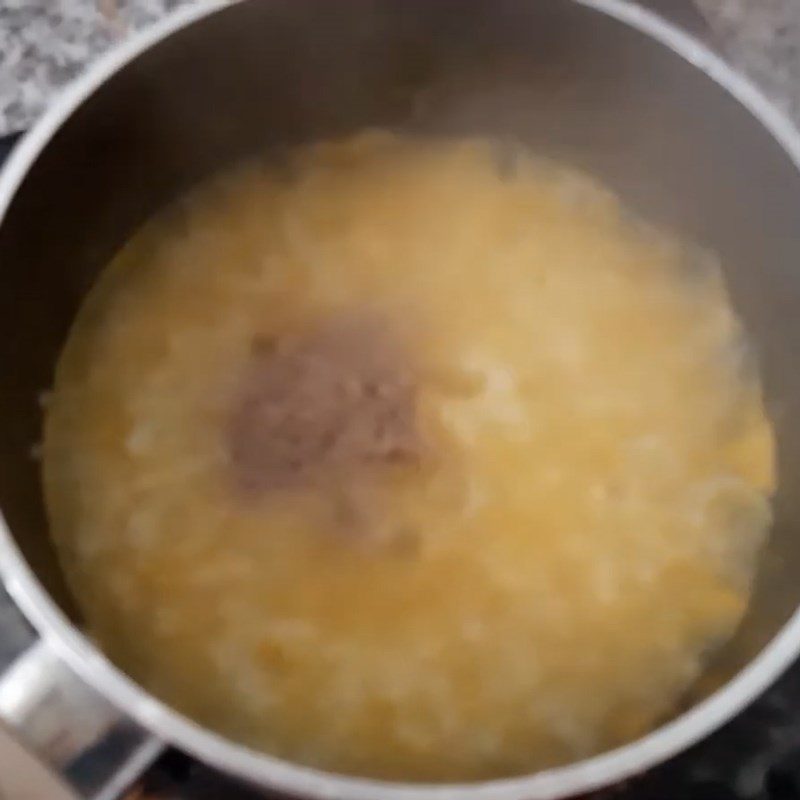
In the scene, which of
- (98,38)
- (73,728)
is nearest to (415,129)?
(98,38)

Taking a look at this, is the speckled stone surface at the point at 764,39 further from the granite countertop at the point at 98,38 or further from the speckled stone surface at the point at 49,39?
the speckled stone surface at the point at 49,39

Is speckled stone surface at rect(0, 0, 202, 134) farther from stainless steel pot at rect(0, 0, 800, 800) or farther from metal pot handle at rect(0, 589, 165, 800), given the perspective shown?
metal pot handle at rect(0, 589, 165, 800)

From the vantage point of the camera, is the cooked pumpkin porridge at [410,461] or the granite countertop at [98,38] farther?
the granite countertop at [98,38]

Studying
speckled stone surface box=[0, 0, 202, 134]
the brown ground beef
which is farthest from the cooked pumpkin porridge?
speckled stone surface box=[0, 0, 202, 134]

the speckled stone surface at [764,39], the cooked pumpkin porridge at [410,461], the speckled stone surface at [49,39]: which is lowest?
the cooked pumpkin porridge at [410,461]

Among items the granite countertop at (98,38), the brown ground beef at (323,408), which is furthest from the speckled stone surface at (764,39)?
the brown ground beef at (323,408)

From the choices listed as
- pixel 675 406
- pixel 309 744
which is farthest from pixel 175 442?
pixel 675 406

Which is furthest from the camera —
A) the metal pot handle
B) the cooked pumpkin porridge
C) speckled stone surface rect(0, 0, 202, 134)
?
speckled stone surface rect(0, 0, 202, 134)
